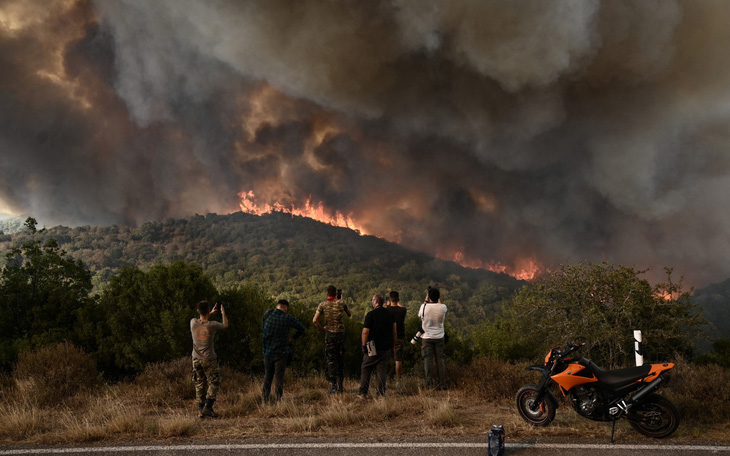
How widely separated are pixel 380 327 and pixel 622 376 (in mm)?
4370

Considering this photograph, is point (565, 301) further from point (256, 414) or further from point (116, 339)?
point (116, 339)

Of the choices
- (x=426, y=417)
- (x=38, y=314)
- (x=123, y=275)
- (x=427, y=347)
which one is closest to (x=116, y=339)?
(x=123, y=275)

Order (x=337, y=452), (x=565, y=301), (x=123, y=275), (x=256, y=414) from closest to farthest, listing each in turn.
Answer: (x=337, y=452)
(x=256, y=414)
(x=565, y=301)
(x=123, y=275)

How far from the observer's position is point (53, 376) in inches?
399

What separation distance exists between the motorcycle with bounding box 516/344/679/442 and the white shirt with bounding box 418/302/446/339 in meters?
3.09

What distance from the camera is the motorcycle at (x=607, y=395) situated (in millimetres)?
5910

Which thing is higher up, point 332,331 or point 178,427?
point 332,331

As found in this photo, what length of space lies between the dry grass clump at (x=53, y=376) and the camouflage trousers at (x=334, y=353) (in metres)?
6.06

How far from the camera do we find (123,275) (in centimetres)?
2134

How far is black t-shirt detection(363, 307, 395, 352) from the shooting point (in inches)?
347

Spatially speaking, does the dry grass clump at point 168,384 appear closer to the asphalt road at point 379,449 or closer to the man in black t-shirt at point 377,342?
the asphalt road at point 379,449

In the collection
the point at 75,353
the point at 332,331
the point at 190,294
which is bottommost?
the point at 75,353

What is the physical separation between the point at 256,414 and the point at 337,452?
295cm

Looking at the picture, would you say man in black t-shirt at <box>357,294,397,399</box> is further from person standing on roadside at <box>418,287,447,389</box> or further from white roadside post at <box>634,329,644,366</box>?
white roadside post at <box>634,329,644,366</box>
